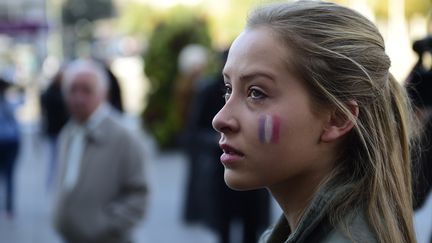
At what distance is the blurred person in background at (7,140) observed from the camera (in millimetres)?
10031

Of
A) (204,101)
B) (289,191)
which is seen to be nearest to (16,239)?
(204,101)

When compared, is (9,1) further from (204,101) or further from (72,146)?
(72,146)

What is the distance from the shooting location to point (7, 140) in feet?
33.1

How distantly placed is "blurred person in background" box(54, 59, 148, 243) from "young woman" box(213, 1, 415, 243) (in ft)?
10.4

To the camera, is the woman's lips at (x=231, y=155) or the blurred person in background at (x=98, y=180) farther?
the blurred person in background at (x=98, y=180)

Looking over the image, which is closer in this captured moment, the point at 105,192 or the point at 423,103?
the point at 423,103

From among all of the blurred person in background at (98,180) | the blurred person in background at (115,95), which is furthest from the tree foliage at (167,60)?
the blurred person in background at (98,180)

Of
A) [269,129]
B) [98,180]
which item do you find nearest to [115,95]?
[98,180]

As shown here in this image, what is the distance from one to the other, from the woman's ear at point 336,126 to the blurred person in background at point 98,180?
322 cm

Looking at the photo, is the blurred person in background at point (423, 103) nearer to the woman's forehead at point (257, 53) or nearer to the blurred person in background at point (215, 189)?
the woman's forehead at point (257, 53)

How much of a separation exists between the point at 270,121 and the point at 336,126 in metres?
0.15

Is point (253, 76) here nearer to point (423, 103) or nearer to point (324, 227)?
point (324, 227)

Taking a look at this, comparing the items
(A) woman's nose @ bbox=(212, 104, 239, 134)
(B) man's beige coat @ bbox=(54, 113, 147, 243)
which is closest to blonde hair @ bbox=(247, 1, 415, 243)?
(A) woman's nose @ bbox=(212, 104, 239, 134)

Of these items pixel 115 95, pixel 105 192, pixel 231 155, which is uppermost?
pixel 231 155
